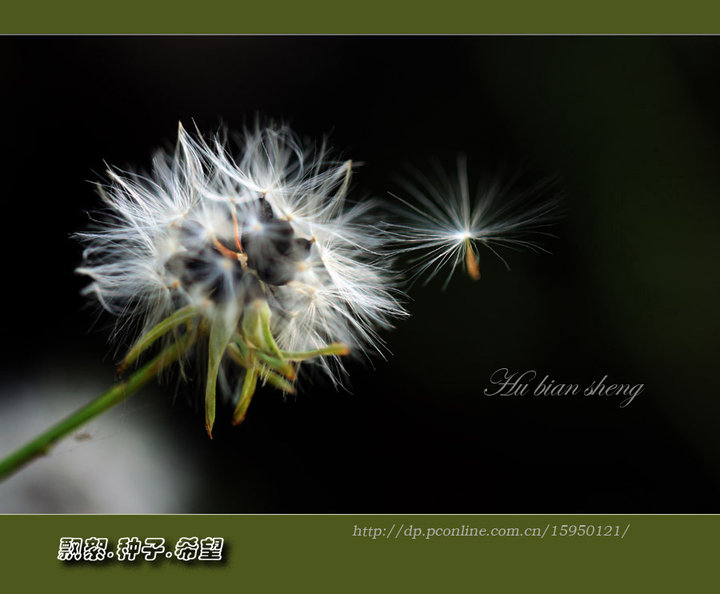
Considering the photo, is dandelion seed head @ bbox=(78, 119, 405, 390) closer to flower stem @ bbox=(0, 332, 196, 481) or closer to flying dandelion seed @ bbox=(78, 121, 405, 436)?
flying dandelion seed @ bbox=(78, 121, 405, 436)

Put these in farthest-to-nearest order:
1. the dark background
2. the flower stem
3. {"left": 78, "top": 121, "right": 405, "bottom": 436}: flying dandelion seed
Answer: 1. the dark background
2. {"left": 78, "top": 121, "right": 405, "bottom": 436}: flying dandelion seed
3. the flower stem

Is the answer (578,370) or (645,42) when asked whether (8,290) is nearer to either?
(578,370)

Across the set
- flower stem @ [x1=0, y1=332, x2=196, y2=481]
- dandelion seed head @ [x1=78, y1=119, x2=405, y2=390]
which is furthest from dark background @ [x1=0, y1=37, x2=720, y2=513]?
flower stem @ [x1=0, y1=332, x2=196, y2=481]

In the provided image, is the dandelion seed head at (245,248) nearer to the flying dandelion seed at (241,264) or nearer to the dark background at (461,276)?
the flying dandelion seed at (241,264)

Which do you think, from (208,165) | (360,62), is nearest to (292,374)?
(208,165)

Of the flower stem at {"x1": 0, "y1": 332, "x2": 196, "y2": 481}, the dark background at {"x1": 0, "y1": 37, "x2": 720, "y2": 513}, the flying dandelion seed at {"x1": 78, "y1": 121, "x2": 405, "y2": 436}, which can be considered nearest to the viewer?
the flower stem at {"x1": 0, "y1": 332, "x2": 196, "y2": 481}

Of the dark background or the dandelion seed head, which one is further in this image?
the dark background

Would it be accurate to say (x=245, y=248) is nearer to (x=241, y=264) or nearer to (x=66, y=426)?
(x=241, y=264)
